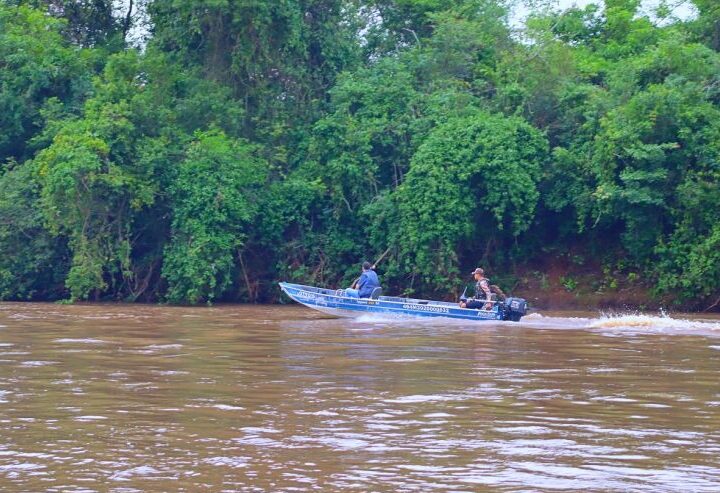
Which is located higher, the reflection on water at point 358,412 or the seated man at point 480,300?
the seated man at point 480,300

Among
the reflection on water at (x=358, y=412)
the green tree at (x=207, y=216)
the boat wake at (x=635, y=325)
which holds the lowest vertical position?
the reflection on water at (x=358, y=412)

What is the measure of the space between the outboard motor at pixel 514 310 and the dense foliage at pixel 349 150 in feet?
19.4

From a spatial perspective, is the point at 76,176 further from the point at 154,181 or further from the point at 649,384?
the point at 649,384

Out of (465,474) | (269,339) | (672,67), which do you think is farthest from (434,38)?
(465,474)

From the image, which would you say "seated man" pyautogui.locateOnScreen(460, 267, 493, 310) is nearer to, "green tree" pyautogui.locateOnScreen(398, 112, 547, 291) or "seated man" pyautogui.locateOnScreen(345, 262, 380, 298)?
"seated man" pyautogui.locateOnScreen(345, 262, 380, 298)

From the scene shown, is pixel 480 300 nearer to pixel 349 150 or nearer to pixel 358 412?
pixel 349 150

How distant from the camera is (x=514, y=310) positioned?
2147cm

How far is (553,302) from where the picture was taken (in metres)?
28.3

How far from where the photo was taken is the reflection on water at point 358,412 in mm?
8445

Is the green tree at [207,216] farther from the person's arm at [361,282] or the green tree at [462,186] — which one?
the person's arm at [361,282]

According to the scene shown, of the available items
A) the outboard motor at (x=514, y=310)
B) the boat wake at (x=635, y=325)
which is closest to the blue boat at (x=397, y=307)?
the outboard motor at (x=514, y=310)

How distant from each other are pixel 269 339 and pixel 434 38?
1495 centimetres

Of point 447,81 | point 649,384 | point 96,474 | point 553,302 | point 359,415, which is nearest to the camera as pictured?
point 96,474

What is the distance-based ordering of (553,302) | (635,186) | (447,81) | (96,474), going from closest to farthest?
(96,474), (635,186), (553,302), (447,81)
